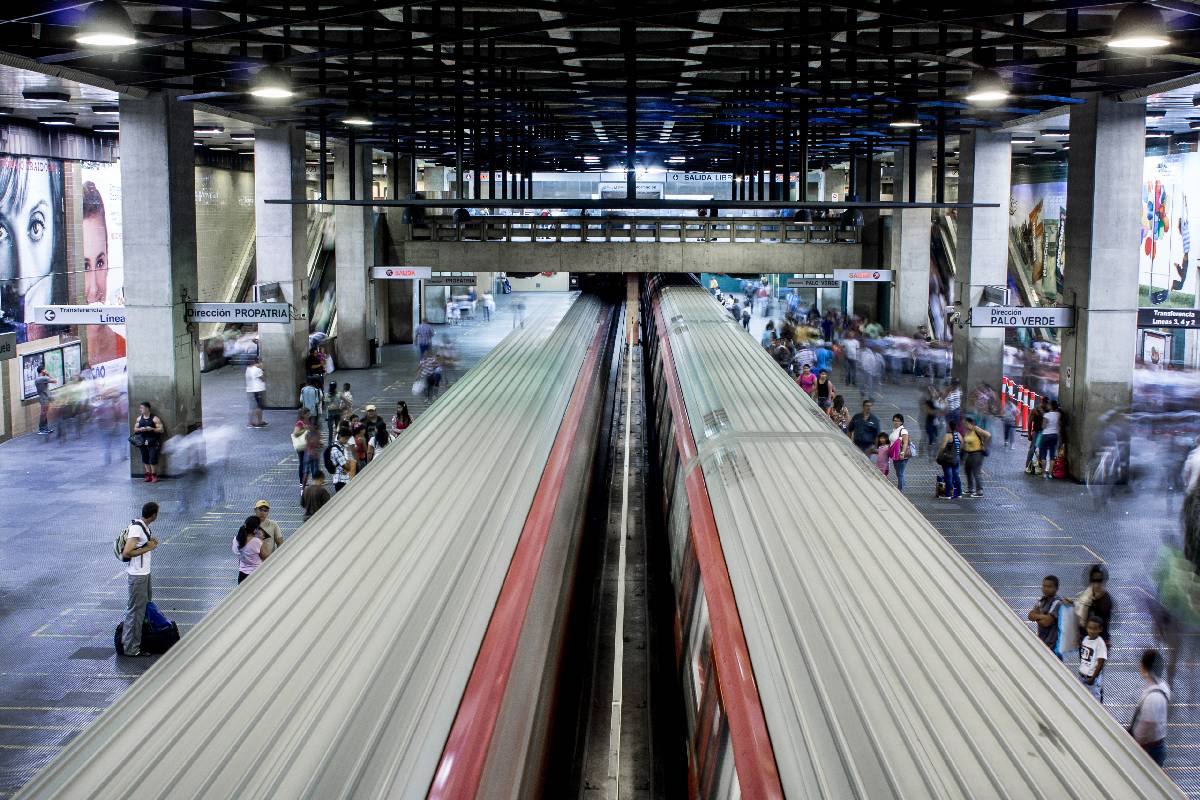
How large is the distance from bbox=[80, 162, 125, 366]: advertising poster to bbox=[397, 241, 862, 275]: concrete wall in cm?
688

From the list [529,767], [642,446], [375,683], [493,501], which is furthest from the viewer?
[642,446]

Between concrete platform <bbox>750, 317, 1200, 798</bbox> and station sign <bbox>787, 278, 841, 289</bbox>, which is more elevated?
station sign <bbox>787, 278, 841, 289</bbox>

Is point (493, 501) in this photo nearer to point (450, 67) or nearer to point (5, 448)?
point (450, 67)

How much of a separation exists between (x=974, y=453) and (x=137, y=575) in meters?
10.9

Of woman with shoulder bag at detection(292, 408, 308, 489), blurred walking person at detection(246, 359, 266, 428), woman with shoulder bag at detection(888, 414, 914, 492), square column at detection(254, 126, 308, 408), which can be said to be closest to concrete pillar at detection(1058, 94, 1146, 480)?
woman with shoulder bag at detection(888, 414, 914, 492)

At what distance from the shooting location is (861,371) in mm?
26656

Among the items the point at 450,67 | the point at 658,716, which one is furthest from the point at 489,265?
the point at 658,716

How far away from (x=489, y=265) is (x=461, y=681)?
81.3 ft

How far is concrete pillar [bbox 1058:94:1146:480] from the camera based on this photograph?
17.4 m

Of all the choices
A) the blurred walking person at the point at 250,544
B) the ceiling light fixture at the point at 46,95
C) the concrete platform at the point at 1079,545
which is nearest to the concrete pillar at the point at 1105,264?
the concrete platform at the point at 1079,545

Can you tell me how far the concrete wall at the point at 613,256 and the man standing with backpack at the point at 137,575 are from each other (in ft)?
60.7

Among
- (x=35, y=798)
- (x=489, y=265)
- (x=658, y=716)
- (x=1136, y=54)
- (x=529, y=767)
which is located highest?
(x=1136, y=54)

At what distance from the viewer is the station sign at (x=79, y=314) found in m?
17.0

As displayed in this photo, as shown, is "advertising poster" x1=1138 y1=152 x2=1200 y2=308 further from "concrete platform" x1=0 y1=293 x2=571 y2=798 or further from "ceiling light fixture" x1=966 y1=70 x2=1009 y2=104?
"ceiling light fixture" x1=966 y1=70 x2=1009 y2=104
